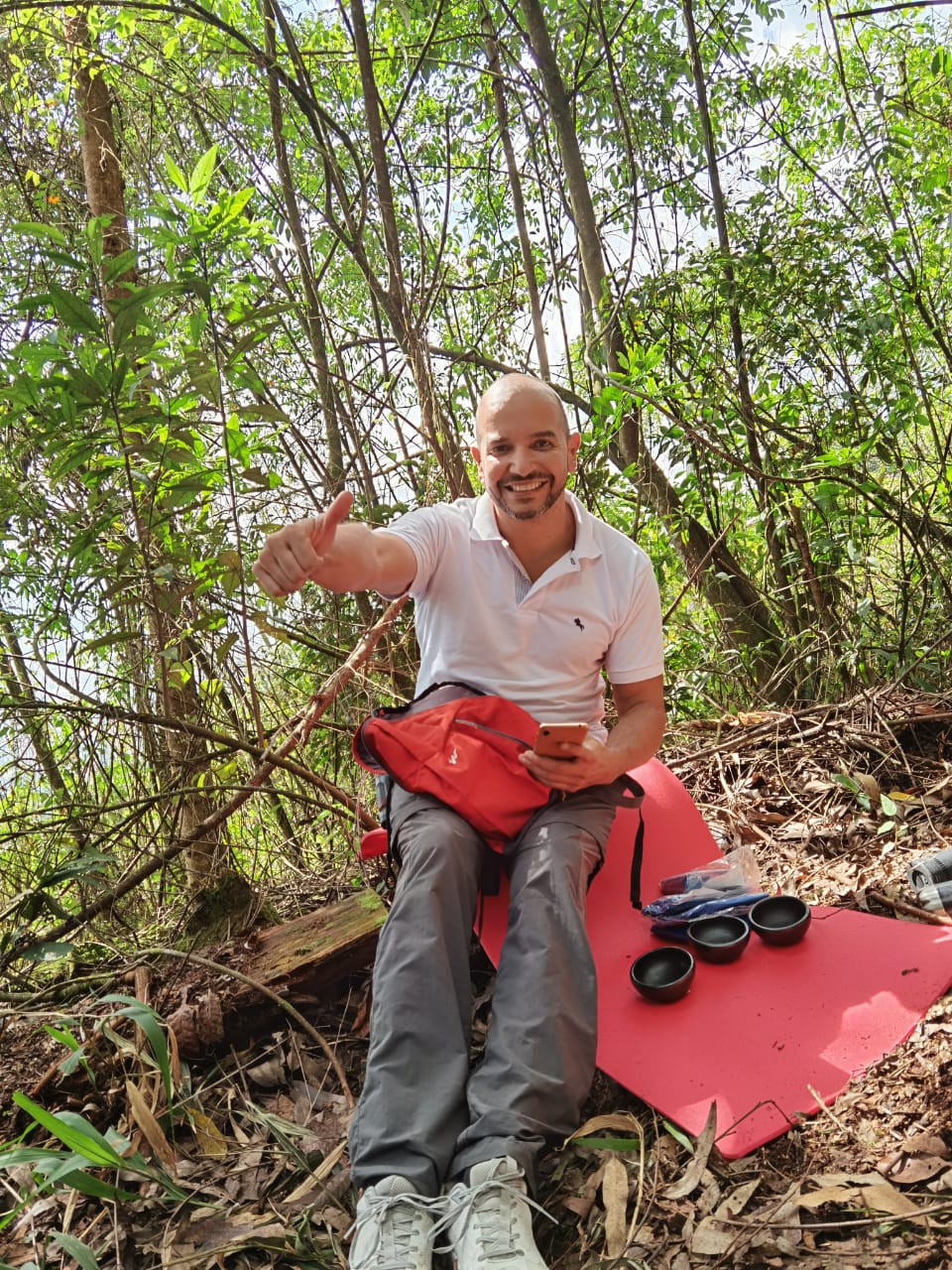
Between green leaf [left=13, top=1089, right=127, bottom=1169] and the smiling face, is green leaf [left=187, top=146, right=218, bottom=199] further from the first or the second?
green leaf [left=13, top=1089, right=127, bottom=1169]

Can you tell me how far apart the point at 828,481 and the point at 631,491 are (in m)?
1.22

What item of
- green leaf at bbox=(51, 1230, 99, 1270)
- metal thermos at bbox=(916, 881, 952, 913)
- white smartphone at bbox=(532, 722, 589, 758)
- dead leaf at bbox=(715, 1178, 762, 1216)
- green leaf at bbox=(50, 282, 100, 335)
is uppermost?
green leaf at bbox=(50, 282, 100, 335)

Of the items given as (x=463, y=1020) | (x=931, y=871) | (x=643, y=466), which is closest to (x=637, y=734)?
(x=931, y=871)

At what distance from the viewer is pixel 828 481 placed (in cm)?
405

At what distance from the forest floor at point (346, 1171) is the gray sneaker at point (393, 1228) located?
176 millimetres

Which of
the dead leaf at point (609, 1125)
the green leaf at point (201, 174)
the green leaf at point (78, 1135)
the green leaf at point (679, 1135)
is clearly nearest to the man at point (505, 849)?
the dead leaf at point (609, 1125)

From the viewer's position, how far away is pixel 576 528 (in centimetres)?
286

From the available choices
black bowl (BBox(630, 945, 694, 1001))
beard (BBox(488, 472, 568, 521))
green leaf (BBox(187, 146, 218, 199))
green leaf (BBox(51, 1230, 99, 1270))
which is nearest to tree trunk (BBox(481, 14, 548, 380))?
beard (BBox(488, 472, 568, 521))

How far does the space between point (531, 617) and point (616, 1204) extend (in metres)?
1.48

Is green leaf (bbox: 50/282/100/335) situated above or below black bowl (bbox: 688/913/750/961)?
above

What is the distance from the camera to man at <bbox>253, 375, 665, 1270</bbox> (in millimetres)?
1676

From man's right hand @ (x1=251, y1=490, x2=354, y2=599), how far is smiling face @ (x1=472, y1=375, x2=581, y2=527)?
26.0 inches

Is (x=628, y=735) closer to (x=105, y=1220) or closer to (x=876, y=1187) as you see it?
(x=876, y=1187)

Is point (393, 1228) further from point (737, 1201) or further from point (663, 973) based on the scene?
point (663, 973)
